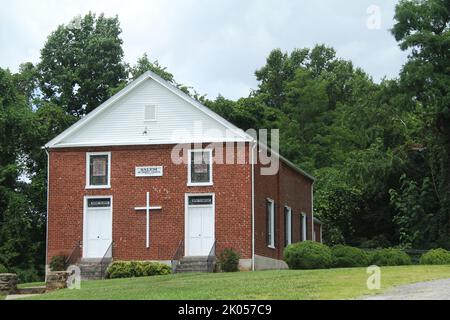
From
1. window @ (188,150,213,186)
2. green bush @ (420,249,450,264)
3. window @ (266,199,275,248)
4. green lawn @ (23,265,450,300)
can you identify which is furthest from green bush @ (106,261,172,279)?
green bush @ (420,249,450,264)

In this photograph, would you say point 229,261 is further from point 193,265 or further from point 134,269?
point 134,269

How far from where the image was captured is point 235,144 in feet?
118

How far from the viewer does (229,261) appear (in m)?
34.3

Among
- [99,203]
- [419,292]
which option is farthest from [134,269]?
[419,292]

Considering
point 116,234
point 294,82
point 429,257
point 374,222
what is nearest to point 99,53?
point 294,82

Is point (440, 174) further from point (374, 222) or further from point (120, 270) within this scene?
point (120, 270)

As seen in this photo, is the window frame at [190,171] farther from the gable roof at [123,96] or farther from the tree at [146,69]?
the tree at [146,69]

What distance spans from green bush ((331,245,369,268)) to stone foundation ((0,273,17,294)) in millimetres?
12062

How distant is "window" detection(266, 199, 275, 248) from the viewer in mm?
38125

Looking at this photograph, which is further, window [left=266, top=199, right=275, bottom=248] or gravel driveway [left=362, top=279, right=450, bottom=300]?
window [left=266, top=199, right=275, bottom=248]

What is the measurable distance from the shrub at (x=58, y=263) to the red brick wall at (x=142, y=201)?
0.54 metres

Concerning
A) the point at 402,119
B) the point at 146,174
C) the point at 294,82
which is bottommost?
the point at 146,174

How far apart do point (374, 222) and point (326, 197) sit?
375 centimetres

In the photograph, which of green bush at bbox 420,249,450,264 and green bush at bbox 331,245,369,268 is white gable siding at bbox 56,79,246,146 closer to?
green bush at bbox 331,245,369,268
